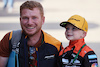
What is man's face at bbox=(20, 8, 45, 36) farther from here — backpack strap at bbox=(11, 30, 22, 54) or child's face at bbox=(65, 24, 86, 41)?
child's face at bbox=(65, 24, 86, 41)

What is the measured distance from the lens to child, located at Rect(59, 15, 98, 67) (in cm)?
214

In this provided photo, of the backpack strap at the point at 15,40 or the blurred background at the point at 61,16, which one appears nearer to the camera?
the backpack strap at the point at 15,40

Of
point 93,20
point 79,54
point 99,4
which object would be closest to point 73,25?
point 79,54

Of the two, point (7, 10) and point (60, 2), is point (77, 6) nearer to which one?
point (60, 2)

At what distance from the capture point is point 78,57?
2143 mm

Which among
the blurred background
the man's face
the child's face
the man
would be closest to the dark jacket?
the man

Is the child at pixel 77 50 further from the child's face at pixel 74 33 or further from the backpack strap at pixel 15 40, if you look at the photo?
the backpack strap at pixel 15 40

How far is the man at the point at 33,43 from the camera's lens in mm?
2312

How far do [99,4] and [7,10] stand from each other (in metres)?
3.64

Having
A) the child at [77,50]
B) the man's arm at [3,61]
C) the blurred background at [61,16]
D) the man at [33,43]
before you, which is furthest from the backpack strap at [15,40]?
the blurred background at [61,16]

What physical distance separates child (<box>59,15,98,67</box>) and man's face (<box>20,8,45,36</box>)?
30 centimetres

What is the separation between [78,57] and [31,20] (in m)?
0.63

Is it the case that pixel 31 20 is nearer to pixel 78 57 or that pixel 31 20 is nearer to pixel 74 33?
pixel 74 33

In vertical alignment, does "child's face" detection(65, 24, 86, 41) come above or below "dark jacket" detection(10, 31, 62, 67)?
above
